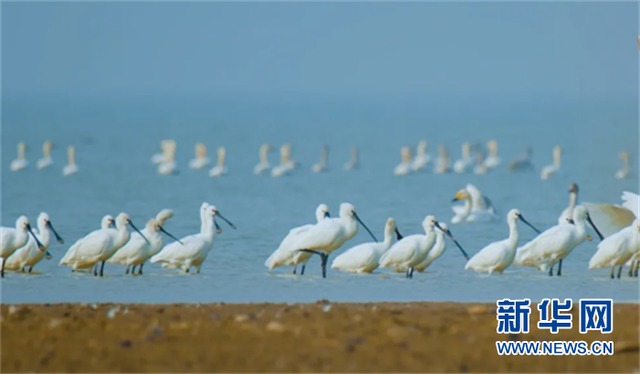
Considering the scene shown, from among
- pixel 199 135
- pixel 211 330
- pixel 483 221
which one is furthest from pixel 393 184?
pixel 199 135

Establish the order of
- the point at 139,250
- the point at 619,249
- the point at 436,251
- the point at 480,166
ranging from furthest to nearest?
the point at 480,166 → the point at 436,251 → the point at 139,250 → the point at 619,249

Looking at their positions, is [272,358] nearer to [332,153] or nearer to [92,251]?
[92,251]

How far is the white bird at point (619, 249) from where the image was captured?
47.0 ft

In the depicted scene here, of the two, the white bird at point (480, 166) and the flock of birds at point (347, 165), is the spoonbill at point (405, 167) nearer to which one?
the flock of birds at point (347, 165)

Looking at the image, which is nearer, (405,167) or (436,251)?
(436,251)

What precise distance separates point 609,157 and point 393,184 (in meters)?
14.9

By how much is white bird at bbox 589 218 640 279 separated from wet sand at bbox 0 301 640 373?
363 cm

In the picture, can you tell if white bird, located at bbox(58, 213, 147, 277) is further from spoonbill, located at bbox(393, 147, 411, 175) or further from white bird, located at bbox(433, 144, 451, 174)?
white bird, located at bbox(433, 144, 451, 174)

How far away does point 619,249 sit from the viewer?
47.0ft

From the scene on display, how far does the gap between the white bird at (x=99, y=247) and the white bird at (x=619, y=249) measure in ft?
14.7

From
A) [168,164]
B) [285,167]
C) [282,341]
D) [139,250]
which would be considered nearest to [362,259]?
[139,250]

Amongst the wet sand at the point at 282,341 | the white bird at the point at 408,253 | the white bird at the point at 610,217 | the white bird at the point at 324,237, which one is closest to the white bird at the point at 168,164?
the white bird at the point at 610,217

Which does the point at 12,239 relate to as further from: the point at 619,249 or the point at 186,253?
the point at 619,249

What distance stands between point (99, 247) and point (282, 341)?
211 inches
